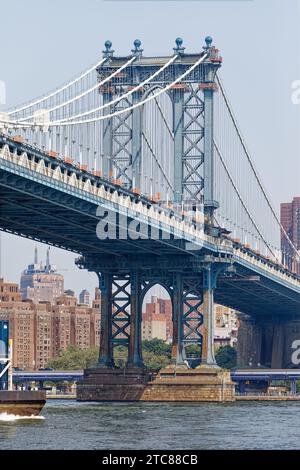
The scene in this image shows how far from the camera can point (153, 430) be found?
6269 centimetres

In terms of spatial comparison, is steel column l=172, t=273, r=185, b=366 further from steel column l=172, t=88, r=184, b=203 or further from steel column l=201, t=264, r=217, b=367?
steel column l=172, t=88, r=184, b=203

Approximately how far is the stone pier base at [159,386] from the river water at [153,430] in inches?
636

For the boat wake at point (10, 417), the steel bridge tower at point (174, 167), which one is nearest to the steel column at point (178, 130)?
the steel bridge tower at point (174, 167)

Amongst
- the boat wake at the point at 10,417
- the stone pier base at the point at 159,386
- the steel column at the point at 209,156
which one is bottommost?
the boat wake at the point at 10,417

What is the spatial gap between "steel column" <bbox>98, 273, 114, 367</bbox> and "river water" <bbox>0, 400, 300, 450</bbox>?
22204 millimetres

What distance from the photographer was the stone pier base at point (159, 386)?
103875mm

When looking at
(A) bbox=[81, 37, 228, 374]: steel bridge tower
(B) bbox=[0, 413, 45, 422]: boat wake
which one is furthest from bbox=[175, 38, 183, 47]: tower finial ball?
(B) bbox=[0, 413, 45, 422]: boat wake

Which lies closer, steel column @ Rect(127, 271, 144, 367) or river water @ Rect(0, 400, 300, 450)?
river water @ Rect(0, 400, 300, 450)

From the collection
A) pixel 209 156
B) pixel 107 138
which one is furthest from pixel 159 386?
pixel 107 138

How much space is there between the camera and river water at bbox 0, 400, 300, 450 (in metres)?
53.4

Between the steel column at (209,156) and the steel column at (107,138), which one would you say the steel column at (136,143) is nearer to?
the steel column at (107,138)

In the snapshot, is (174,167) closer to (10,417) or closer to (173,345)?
(173,345)

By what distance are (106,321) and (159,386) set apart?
7.40 m
